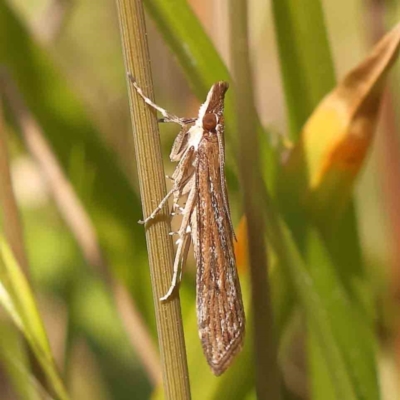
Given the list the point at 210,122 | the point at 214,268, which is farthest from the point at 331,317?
the point at 210,122

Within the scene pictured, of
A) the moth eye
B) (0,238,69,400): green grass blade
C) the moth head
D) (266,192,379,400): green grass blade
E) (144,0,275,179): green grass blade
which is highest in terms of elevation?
(144,0,275,179): green grass blade

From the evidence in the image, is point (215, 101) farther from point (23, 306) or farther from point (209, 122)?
point (23, 306)

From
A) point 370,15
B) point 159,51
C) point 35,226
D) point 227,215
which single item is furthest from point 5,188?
point 159,51

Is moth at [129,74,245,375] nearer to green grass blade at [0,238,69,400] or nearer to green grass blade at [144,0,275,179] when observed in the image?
green grass blade at [144,0,275,179]

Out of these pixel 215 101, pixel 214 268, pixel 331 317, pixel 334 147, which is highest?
pixel 215 101

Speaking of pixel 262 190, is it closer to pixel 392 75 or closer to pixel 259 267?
pixel 259 267

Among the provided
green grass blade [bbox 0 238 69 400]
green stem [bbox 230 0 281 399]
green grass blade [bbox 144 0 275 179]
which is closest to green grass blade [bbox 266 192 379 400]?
green stem [bbox 230 0 281 399]

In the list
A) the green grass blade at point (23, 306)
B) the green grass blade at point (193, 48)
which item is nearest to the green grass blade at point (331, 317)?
the green grass blade at point (193, 48)

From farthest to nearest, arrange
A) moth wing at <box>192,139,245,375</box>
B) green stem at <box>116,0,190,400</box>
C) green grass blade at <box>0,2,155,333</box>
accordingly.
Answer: green grass blade at <box>0,2,155,333</box>, moth wing at <box>192,139,245,375</box>, green stem at <box>116,0,190,400</box>
